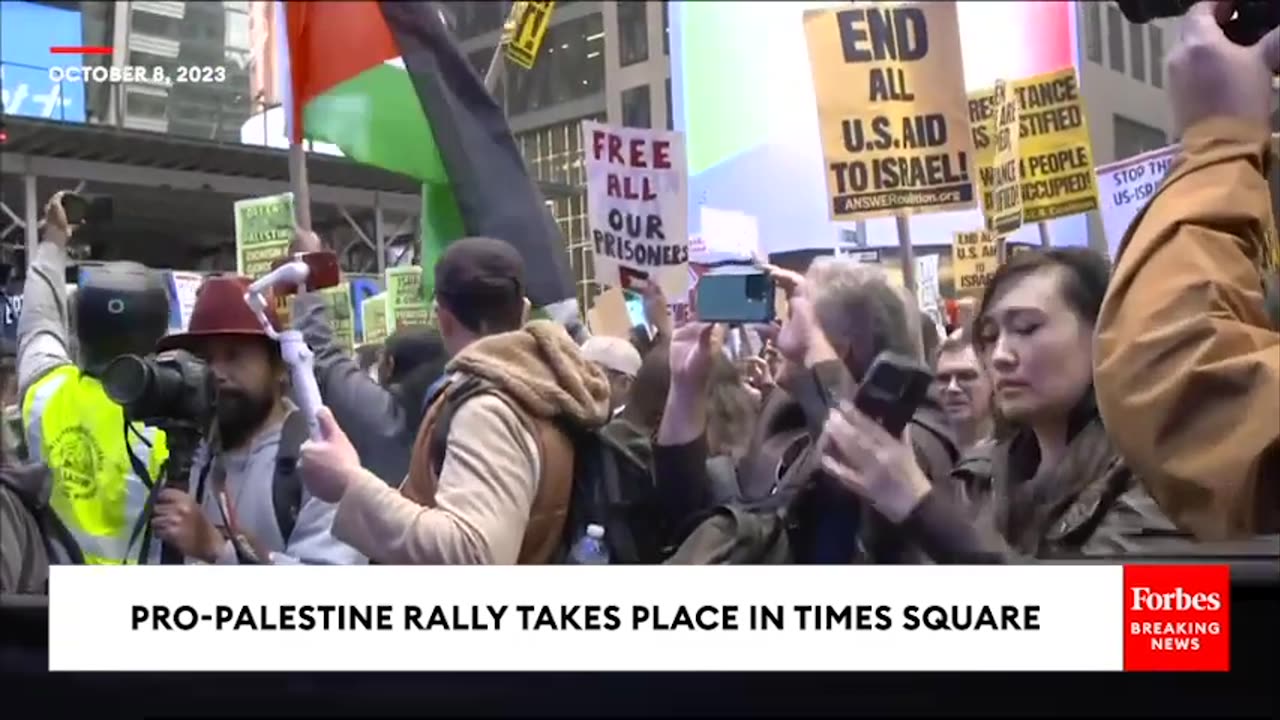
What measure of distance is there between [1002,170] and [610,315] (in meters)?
0.76

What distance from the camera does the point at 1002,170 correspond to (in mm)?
2447

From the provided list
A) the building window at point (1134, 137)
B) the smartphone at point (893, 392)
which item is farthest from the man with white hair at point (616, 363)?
the building window at point (1134, 137)

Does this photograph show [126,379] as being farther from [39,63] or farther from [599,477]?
[599,477]

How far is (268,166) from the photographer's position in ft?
7.48

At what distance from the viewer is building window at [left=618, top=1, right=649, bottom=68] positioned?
2369mm

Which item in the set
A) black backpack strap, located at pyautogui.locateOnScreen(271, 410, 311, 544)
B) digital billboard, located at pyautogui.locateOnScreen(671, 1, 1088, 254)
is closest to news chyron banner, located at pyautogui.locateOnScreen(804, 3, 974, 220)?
digital billboard, located at pyautogui.locateOnScreen(671, 1, 1088, 254)

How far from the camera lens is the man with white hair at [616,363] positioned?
229 centimetres

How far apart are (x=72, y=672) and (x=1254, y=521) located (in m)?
2.02

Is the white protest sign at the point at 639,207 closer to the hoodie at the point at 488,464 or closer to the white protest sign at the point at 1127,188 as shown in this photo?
the hoodie at the point at 488,464

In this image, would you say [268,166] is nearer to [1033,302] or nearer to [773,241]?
[773,241]

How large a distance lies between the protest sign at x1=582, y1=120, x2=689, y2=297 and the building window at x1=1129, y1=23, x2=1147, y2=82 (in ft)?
2.58

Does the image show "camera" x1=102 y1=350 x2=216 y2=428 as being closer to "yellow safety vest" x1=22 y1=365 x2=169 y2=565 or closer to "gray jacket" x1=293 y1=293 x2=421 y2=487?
"yellow safety vest" x1=22 y1=365 x2=169 y2=565

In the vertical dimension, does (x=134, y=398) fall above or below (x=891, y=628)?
above

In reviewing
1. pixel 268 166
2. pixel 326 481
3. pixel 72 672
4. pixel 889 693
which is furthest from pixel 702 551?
pixel 72 672
